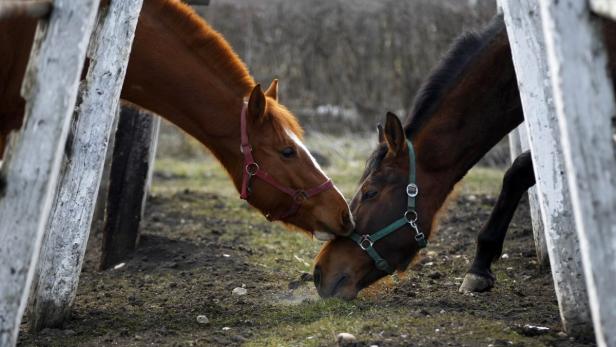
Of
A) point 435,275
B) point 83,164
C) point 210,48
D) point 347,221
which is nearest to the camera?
point 83,164

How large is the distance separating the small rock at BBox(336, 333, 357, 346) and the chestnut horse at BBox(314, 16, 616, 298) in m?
1.06

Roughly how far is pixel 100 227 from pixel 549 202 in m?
4.42

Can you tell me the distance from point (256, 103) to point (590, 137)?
2.48m

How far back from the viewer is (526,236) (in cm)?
672

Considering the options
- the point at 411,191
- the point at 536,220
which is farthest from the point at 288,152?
the point at 536,220

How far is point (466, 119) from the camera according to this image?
5234 millimetres

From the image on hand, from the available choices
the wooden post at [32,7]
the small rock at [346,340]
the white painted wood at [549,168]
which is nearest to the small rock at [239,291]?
the small rock at [346,340]

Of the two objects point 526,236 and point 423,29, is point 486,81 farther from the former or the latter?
point 423,29

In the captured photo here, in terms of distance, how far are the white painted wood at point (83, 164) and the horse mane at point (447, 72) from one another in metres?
1.89

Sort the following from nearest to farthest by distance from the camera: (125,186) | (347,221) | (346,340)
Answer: (346,340)
(347,221)
(125,186)

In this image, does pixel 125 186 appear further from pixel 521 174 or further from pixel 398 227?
pixel 521 174

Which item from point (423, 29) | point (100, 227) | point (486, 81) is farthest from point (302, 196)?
point (423, 29)

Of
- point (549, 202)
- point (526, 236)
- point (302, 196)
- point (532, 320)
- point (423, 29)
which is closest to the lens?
point (549, 202)

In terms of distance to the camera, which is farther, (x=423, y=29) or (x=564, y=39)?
(x=423, y=29)
